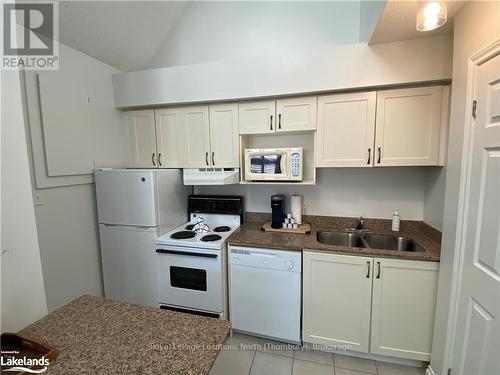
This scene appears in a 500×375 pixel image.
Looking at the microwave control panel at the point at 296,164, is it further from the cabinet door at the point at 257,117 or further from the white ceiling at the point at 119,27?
the white ceiling at the point at 119,27

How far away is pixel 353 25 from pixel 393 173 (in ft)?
4.67

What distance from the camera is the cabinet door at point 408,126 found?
1779 mm

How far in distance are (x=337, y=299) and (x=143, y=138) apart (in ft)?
7.91

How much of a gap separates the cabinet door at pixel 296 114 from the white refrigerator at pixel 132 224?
1200 mm

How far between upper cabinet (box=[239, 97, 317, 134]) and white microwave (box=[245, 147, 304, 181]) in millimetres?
194

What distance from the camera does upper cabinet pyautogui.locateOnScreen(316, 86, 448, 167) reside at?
5.84 feet

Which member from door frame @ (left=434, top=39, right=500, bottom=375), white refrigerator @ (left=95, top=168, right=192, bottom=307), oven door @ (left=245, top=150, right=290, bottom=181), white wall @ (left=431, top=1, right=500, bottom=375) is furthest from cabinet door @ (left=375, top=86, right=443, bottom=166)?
white refrigerator @ (left=95, top=168, right=192, bottom=307)

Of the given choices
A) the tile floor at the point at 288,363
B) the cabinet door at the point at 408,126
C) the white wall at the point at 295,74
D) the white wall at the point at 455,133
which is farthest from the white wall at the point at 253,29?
the tile floor at the point at 288,363

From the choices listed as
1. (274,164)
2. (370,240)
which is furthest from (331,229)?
(274,164)

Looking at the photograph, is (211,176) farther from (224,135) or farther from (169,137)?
(169,137)

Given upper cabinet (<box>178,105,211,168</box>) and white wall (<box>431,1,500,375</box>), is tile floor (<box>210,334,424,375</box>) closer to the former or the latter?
white wall (<box>431,1,500,375</box>)

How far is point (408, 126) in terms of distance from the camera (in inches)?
72.0

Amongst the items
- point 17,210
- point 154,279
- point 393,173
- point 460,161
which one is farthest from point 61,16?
point 393,173

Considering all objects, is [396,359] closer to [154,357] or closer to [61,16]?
[154,357]
